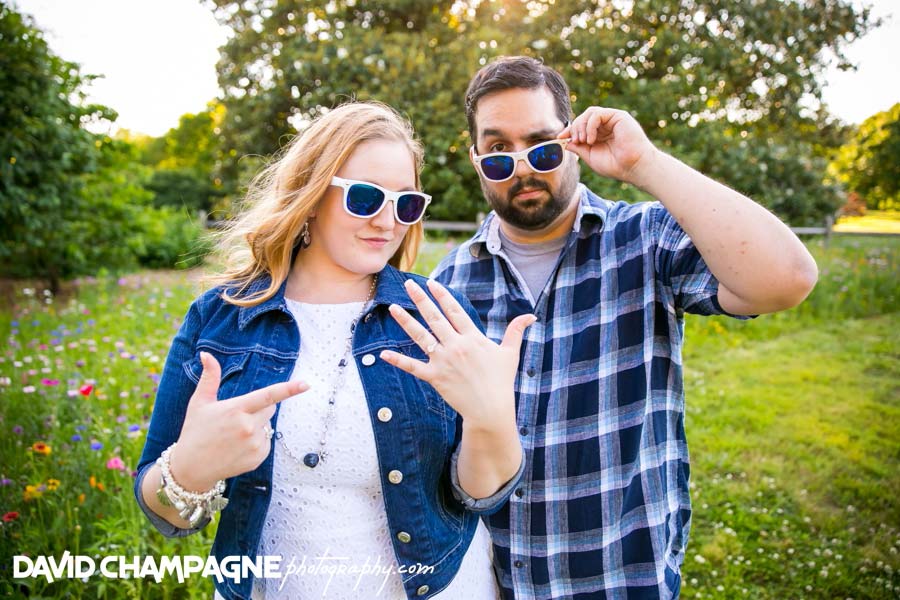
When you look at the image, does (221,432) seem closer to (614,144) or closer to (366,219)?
→ (366,219)

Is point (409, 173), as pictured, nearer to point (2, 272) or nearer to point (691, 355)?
point (691, 355)

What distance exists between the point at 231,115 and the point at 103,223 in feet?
19.6

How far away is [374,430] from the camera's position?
144 centimetres

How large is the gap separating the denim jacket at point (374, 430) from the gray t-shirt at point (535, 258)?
0.68 meters

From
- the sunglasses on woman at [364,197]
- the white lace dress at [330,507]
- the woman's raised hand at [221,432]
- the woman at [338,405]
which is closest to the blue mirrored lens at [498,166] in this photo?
the woman at [338,405]

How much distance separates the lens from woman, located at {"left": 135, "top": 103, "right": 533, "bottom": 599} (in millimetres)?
1220

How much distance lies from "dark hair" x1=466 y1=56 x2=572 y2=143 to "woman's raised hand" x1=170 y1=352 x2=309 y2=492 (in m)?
1.44

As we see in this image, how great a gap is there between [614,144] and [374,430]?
1099mm

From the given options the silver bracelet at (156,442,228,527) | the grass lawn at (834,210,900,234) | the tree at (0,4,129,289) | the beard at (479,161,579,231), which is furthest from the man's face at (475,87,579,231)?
the grass lawn at (834,210,900,234)

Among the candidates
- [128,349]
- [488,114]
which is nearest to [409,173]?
[488,114]

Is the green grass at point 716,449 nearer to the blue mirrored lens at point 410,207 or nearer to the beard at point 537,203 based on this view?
the blue mirrored lens at point 410,207

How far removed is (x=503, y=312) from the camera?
2.03 meters

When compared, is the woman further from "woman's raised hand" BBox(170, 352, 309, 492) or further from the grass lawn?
the grass lawn

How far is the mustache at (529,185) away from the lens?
2006 millimetres
